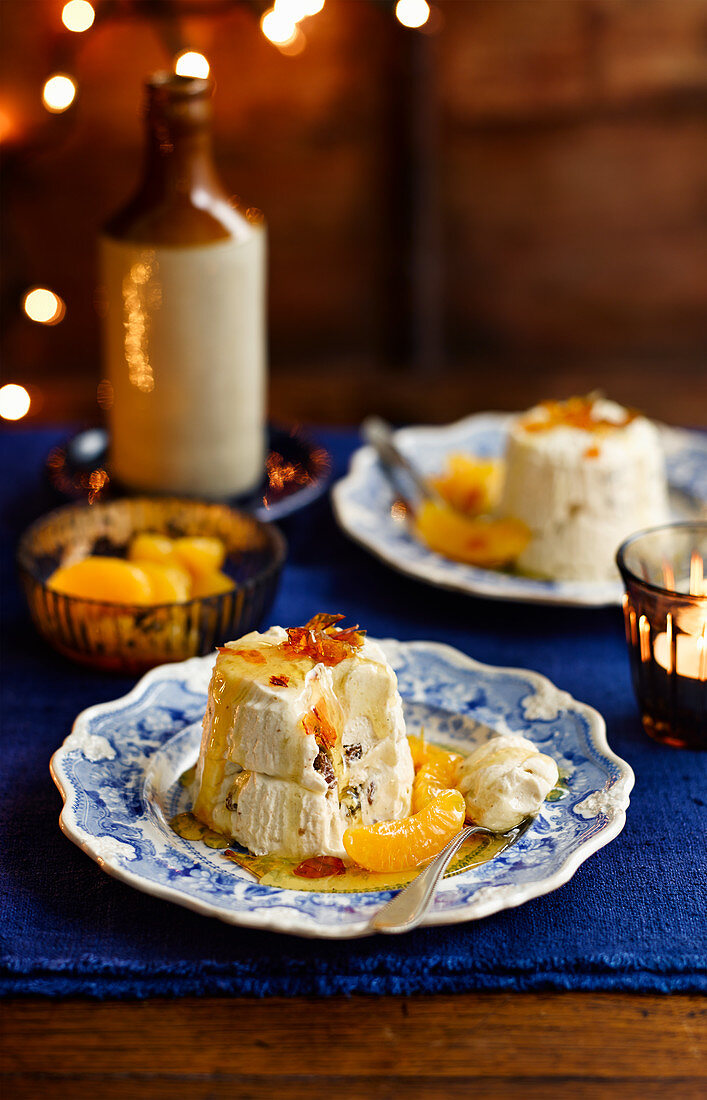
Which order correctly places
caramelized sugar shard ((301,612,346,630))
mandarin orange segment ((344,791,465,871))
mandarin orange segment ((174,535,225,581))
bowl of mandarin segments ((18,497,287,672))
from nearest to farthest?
mandarin orange segment ((344,791,465,871)) < caramelized sugar shard ((301,612,346,630)) < bowl of mandarin segments ((18,497,287,672)) < mandarin orange segment ((174,535,225,581))

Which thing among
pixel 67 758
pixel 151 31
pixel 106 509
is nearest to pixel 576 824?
pixel 67 758

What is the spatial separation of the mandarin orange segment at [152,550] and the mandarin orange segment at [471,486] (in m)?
0.48

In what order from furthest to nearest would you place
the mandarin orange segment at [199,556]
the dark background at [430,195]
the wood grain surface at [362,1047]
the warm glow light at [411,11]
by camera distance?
the dark background at [430,195], the warm glow light at [411,11], the mandarin orange segment at [199,556], the wood grain surface at [362,1047]

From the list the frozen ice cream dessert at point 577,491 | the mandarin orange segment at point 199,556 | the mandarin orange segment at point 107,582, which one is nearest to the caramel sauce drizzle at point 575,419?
the frozen ice cream dessert at point 577,491

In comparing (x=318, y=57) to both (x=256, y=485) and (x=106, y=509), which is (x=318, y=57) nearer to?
(x=256, y=485)

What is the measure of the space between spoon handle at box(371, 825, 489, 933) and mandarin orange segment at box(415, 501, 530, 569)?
67 cm

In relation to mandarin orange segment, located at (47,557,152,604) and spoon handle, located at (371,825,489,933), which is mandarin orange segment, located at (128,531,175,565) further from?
spoon handle, located at (371,825,489,933)

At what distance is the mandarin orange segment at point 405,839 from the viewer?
98cm

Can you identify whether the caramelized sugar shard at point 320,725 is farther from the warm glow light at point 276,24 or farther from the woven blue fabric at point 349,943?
the warm glow light at point 276,24

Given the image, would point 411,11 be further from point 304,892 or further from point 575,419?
point 304,892

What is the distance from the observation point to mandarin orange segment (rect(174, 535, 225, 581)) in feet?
4.69

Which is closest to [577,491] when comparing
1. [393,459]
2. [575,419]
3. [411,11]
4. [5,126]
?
[575,419]

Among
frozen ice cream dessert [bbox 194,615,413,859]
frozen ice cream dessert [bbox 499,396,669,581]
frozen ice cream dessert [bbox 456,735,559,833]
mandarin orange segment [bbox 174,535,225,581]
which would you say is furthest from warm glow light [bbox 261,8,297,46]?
frozen ice cream dessert [bbox 456,735,559,833]

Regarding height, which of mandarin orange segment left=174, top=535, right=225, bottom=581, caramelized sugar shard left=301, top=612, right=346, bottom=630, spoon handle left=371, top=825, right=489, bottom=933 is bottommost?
mandarin orange segment left=174, top=535, right=225, bottom=581
